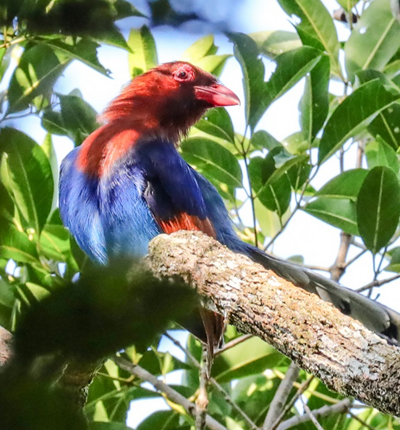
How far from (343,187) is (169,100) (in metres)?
1.41

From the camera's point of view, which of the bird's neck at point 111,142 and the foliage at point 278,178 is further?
the bird's neck at point 111,142

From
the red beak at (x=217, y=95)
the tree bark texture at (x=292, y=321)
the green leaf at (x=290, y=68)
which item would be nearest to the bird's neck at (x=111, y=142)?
the red beak at (x=217, y=95)

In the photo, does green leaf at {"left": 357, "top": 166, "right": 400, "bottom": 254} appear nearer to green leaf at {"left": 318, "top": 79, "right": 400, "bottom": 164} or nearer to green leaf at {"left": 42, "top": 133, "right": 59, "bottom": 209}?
green leaf at {"left": 318, "top": 79, "right": 400, "bottom": 164}

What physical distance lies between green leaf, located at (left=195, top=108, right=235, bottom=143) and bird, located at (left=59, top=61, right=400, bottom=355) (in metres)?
Result: 0.28

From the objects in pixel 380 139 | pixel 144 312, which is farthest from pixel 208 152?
pixel 144 312

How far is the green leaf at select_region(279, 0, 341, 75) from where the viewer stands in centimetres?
482

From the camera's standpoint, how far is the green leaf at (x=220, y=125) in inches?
173

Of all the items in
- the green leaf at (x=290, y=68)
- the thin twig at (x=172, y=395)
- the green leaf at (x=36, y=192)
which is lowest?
the thin twig at (x=172, y=395)

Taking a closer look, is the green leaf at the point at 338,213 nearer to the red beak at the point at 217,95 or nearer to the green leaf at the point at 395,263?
the green leaf at the point at 395,263

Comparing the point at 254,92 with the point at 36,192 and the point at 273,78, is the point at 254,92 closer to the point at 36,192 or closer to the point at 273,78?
the point at 273,78

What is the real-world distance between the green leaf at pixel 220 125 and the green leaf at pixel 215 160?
Answer: 0.39ft

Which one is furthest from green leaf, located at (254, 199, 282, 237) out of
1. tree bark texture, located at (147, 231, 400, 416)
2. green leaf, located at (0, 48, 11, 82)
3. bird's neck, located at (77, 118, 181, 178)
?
tree bark texture, located at (147, 231, 400, 416)

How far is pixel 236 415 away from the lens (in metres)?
4.48

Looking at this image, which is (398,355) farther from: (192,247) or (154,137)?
(154,137)
